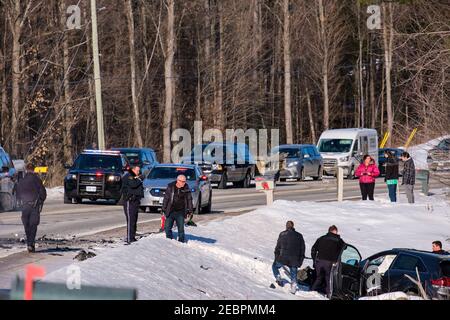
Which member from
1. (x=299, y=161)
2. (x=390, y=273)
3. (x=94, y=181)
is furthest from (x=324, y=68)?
(x=390, y=273)

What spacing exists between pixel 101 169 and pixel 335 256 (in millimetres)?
14220

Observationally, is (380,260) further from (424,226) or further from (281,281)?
(424,226)

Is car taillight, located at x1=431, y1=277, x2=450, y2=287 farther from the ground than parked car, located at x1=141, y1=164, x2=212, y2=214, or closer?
closer

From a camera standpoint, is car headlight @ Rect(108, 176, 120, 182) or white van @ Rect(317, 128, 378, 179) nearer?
car headlight @ Rect(108, 176, 120, 182)

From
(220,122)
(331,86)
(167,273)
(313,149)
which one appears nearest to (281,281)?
(167,273)

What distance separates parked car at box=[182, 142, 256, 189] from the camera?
4430 centimetres

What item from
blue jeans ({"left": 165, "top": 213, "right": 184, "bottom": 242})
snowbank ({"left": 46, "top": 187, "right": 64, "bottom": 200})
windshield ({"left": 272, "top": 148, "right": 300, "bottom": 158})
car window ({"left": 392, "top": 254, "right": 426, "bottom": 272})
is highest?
windshield ({"left": 272, "top": 148, "right": 300, "bottom": 158})

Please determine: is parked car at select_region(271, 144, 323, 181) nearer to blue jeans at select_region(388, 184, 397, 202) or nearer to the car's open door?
blue jeans at select_region(388, 184, 397, 202)

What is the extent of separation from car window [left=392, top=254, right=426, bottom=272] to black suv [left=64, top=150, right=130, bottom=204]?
15.3m

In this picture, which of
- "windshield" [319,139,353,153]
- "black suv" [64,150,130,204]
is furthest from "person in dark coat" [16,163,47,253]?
"windshield" [319,139,353,153]

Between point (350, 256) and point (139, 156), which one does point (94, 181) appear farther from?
point (350, 256)

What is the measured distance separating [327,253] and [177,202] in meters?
3.20

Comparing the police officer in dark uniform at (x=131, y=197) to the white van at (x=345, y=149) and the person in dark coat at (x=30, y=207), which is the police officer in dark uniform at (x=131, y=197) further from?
the white van at (x=345, y=149)

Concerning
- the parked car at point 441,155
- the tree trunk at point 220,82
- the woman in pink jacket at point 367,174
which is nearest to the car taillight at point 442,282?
the parked car at point 441,155
